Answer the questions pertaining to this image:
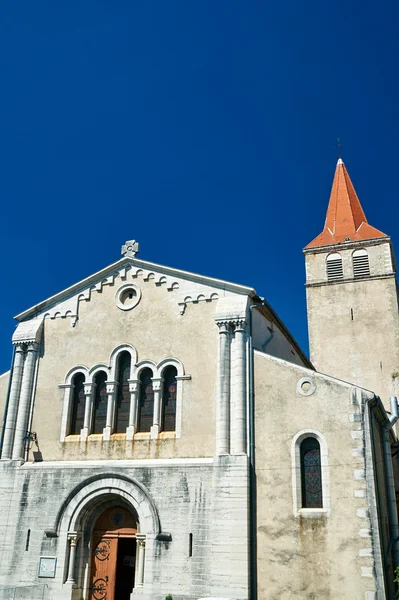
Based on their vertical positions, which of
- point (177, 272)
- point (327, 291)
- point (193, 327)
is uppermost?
point (327, 291)

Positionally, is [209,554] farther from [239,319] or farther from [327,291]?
[327,291]

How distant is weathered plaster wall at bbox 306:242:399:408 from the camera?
28.9 meters

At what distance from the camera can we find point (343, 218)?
34.7m

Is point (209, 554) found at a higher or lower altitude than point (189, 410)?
lower

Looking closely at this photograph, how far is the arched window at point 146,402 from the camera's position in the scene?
770 inches

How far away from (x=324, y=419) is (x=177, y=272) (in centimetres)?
718

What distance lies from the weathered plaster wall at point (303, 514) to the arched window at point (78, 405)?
20.7 feet

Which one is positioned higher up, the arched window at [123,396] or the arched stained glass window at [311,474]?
the arched window at [123,396]

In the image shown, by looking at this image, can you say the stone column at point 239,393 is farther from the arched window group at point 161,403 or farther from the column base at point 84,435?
the column base at point 84,435

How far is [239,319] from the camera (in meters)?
19.1

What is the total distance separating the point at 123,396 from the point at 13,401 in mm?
4092

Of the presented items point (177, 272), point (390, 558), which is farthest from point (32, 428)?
point (390, 558)

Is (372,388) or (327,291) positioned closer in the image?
(372,388)

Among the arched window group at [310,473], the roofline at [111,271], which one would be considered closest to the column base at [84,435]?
the roofline at [111,271]
